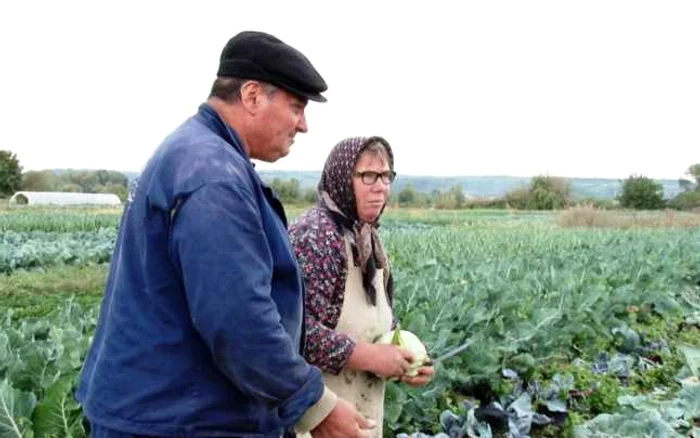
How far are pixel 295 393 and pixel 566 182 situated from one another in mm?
72825

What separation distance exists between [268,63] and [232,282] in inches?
24.0

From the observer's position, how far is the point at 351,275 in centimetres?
288

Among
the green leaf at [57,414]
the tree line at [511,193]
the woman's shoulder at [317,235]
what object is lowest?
the tree line at [511,193]

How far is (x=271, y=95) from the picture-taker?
210cm

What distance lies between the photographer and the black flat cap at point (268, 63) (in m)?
2.07

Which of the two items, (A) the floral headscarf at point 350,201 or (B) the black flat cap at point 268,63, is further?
(A) the floral headscarf at point 350,201

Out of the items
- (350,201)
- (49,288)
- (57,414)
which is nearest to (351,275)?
(350,201)

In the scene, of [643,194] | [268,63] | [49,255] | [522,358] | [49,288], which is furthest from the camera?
[643,194]

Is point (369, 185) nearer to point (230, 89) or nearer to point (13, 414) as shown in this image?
point (230, 89)

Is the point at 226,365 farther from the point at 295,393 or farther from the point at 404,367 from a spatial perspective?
the point at 404,367

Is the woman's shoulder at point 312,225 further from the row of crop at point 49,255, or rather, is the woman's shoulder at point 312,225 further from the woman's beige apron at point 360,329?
the row of crop at point 49,255

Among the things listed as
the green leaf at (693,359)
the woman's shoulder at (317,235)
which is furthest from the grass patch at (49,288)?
the woman's shoulder at (317,235)

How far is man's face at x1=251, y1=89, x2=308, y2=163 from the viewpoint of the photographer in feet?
6.90

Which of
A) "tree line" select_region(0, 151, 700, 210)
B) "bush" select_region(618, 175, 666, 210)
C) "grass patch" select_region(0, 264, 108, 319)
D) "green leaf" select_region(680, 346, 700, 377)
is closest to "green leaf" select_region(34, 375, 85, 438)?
"green leaf" select_region(680, 346, 700, 377)
